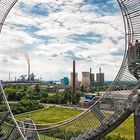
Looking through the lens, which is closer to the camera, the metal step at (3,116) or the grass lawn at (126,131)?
the metal step at (3,116)

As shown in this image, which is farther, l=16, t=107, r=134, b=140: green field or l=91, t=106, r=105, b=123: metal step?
l=16, t=107, r=134, b=140: green field

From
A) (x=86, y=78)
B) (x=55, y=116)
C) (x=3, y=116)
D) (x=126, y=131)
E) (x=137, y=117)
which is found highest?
(x=86, y=78)

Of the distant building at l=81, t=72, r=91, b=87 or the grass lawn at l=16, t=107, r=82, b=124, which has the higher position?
the distant building at l=81, t=72, r=91, b=87

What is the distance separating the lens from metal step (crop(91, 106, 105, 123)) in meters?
11.3

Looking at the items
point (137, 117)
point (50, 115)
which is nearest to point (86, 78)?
point (50, 115)

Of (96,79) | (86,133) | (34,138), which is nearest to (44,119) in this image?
(34,138)

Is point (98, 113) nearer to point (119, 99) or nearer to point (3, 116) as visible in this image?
point (119, 99)

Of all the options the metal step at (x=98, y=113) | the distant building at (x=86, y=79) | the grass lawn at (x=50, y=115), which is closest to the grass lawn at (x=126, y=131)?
the grass lawn at (x=50, y=115)

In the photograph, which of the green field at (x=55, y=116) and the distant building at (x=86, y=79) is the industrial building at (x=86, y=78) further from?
the green field at (x=55, y=116)

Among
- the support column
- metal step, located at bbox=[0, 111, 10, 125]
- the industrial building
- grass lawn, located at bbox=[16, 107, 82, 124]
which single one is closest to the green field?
grass lawn, located at bbox=[16, 107, 82, 124]

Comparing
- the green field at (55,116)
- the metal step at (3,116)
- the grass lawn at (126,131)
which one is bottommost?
the grass lawn at (126,131)

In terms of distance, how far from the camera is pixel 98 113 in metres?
11.5

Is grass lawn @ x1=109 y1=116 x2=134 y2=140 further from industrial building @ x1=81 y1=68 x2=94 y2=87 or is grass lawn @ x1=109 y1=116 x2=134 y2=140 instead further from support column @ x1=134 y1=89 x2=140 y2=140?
industrial building @ x1=81 y1=68 x2=94 y2=87

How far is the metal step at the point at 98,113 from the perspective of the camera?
36.9 ft
